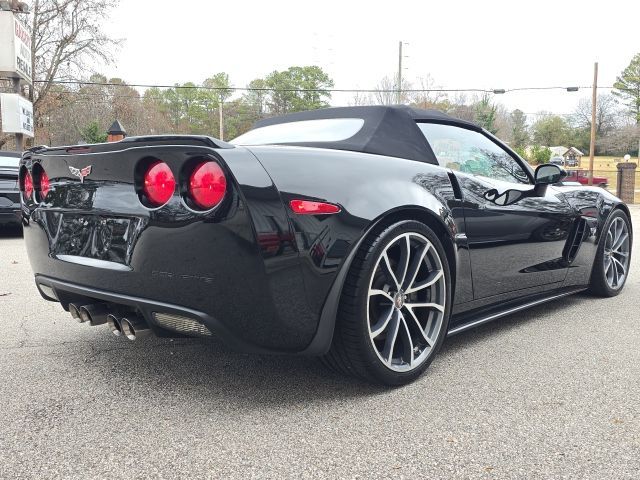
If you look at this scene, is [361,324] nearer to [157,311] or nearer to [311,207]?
[311,207]

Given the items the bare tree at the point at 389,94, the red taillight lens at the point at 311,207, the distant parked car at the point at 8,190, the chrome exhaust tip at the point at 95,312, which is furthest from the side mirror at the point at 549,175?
the bare tree at the point at 389,94

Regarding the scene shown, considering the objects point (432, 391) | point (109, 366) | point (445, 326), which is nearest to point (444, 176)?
point (445, 326)

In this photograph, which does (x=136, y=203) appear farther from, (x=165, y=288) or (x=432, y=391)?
(x=432, y=391)

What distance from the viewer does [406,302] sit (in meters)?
2.56

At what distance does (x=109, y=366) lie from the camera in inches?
109

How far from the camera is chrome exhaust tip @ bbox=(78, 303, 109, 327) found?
2.40 meters

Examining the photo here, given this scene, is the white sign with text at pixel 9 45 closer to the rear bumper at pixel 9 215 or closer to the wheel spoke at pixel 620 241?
the rear bumper at pixel 9 215

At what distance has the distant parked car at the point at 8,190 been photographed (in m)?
8.15

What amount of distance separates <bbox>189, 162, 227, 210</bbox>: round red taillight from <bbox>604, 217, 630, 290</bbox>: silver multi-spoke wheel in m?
3.37

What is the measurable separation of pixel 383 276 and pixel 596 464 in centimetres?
104

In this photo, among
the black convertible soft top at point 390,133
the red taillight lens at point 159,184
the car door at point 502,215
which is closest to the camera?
the red taillight lens at point 159,184

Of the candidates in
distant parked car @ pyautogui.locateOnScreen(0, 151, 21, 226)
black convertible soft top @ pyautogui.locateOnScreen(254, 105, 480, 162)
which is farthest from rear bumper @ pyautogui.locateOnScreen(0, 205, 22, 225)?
black convertible soft top @ pyautogui.locateOnScreen(254, 105, 480, 162)

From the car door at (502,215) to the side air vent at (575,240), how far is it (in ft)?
0.19

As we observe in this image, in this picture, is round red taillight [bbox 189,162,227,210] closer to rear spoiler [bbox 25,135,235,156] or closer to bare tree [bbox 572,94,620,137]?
rear spoiler [bbox 25,135,235,156]
